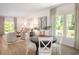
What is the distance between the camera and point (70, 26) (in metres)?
2.67

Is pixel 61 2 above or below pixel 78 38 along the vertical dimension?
above

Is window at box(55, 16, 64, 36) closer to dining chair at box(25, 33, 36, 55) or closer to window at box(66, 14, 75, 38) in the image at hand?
window at box(66, 14, 75, 38)

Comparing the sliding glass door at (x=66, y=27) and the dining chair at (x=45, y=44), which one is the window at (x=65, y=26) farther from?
the dining chair at (x=45, y=44)

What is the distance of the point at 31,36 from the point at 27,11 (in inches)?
21.2

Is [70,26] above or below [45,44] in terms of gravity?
above

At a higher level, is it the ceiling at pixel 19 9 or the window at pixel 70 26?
the ceiling at pixel 19 9

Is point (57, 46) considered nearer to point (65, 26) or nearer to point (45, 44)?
point (45, 44)

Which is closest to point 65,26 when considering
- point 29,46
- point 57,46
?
point 57,46

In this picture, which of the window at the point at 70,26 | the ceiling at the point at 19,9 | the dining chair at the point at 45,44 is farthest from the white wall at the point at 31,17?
the window at the point at 70,26

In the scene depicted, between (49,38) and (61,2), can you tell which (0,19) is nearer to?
(49,38)

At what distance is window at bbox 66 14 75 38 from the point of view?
2.63 meters

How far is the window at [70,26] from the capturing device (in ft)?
8.62

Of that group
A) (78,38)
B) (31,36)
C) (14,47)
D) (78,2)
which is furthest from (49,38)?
(78,2)
